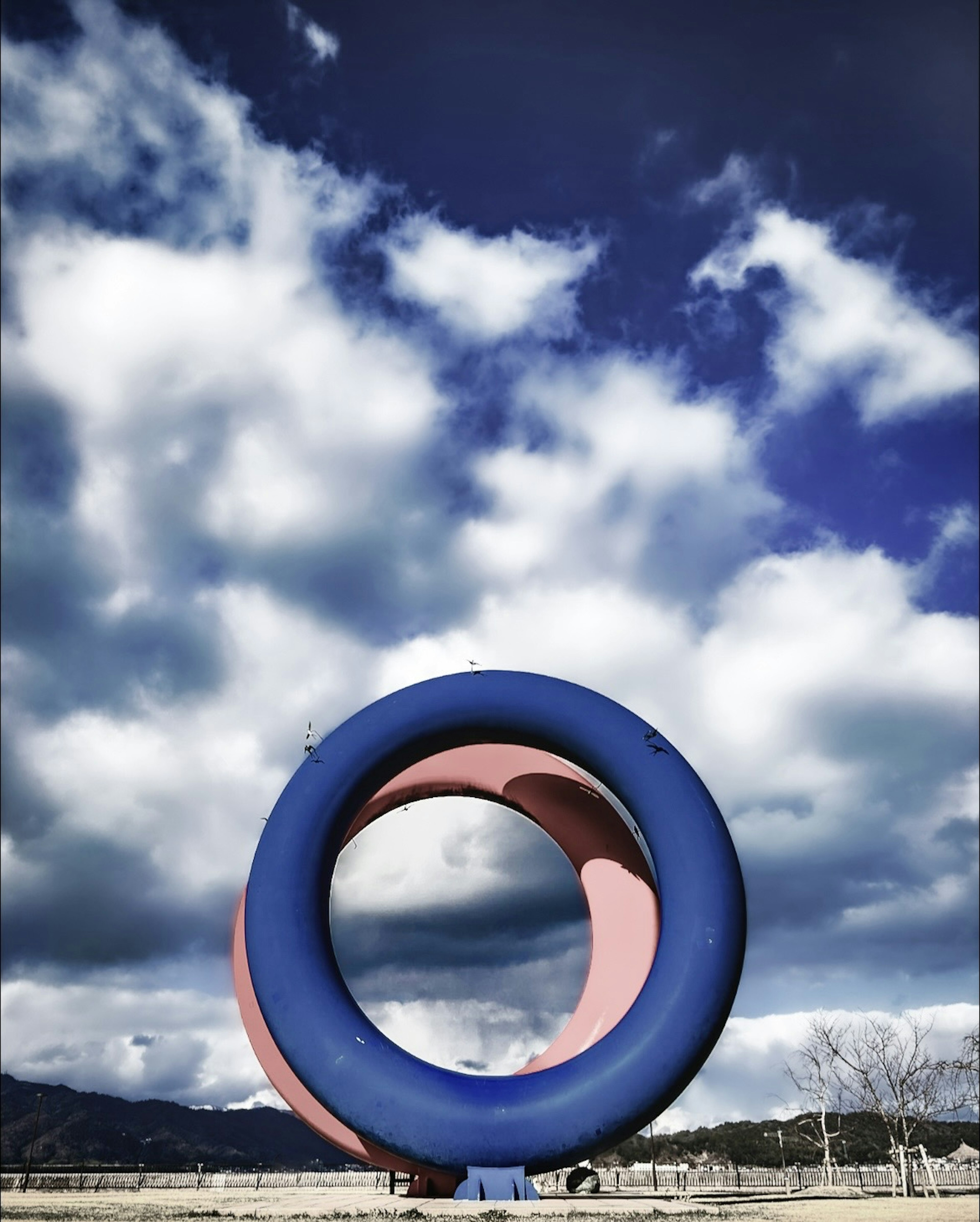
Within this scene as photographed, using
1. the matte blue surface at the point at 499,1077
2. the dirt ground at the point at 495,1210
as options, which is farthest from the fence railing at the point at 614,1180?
the matte blue surface at the point at 499,1077

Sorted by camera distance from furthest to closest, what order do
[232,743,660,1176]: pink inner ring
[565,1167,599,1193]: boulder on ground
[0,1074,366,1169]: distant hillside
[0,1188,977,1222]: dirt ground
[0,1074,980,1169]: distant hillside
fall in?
1. [0,1074,366,1169]: distant hillside
2. [0,1074,980,1169]: distant hillside
3. [565,1167,599,1193]: boulder on ground
4. [232,743,660,1176]: pink inner ring
5. [0,1188,977,1222]: dirt ground

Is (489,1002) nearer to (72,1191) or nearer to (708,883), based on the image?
(708,883)

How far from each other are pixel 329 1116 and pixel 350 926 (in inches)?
89.1

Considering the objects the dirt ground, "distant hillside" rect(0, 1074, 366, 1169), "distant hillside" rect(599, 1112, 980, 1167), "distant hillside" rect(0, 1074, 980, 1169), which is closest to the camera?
the dirt ground

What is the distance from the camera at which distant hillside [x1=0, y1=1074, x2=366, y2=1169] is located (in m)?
132

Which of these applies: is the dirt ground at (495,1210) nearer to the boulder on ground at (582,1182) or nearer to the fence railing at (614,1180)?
the boulder on ground at (582,1182)

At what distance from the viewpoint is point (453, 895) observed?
999 centimetres

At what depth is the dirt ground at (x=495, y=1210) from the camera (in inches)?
309

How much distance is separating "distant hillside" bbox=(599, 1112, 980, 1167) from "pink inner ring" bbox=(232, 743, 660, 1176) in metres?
40.8

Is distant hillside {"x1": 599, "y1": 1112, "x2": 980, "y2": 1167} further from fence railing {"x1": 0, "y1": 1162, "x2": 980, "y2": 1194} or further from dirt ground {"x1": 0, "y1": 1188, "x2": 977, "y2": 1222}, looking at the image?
dirt ground {"x1": 0, "y1": 1188, "x2": 977, "y2": 1222}

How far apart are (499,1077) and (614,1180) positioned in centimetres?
3018

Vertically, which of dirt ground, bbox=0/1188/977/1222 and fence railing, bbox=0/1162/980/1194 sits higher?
dirt ground, bbox=0/1188/977/1222

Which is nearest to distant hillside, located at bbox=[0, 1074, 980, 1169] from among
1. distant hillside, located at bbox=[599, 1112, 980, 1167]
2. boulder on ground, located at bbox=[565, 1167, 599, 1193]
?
distant hillside, located at bbox=[599, 1112, 980, 1167]

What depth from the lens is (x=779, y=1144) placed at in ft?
176
